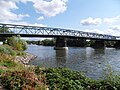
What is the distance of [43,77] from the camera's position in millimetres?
13219

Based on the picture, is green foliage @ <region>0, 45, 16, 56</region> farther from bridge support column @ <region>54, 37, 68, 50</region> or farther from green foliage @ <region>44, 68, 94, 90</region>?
bridge support column @ <region>54, 37, 68, 50</region>

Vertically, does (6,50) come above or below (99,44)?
below

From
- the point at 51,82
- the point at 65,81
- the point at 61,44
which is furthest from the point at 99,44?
the point at 51,82

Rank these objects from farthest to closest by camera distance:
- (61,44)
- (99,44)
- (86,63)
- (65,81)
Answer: (99,44)
(61,44)
(86,63)
(65,81)

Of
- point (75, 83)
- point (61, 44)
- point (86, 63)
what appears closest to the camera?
point (75, 83)

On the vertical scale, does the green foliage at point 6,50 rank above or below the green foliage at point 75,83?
above

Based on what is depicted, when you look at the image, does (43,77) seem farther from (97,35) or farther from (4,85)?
(97,35)

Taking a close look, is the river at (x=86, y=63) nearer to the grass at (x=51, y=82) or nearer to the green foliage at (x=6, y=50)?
the grass at (x=51, y=82)

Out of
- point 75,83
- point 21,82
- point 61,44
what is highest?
point 61,44

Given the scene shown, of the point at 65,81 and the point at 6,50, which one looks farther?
the point at 6,50

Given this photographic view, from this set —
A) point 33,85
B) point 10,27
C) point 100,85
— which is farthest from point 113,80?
point 10,27

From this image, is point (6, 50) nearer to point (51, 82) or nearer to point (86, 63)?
point (86, 63)

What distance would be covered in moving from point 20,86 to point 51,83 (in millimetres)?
1791

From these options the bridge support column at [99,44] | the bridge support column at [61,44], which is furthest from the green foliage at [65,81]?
the bridge support column at [99,44]
